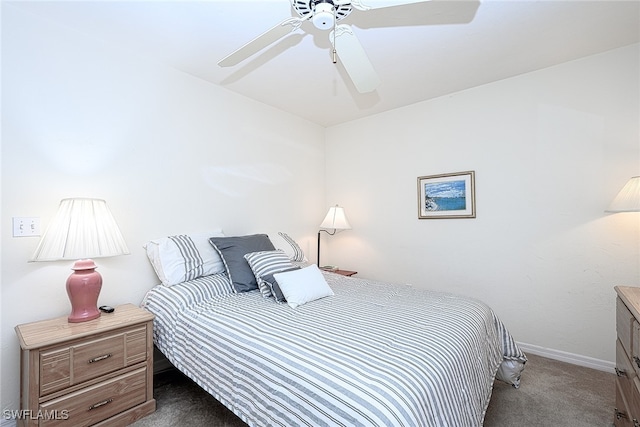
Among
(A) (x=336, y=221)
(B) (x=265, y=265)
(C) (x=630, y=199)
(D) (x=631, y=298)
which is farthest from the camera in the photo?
(A) (x=336, y=221)

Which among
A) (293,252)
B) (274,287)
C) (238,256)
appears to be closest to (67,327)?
(238,256)

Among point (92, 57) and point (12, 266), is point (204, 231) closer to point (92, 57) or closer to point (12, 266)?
point (12, 266)

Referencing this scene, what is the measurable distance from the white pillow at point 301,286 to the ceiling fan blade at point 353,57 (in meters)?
1.36

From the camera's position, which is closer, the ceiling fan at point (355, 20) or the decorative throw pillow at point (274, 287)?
the ceiling fan at point (355, 20)

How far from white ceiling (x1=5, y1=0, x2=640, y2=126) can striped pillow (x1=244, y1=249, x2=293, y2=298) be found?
158 cm

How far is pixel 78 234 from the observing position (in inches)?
65.4

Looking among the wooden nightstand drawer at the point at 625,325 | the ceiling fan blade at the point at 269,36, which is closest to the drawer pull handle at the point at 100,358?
the ceiling fan blade at the point at 269,36

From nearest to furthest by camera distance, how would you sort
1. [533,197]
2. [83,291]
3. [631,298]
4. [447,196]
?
[631,298]
[83,291]
[533,197]
[447,196]

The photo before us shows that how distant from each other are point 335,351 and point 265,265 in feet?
3.68

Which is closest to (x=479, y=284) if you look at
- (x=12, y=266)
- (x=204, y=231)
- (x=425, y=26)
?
(x=425, y=26)

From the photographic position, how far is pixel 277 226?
3.31 m

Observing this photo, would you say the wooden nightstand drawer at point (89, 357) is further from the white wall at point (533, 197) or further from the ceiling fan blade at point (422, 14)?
the white wall at point (533, 197)

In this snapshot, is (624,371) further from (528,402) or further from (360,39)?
(360,39)

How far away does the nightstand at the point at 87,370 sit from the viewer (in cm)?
144
